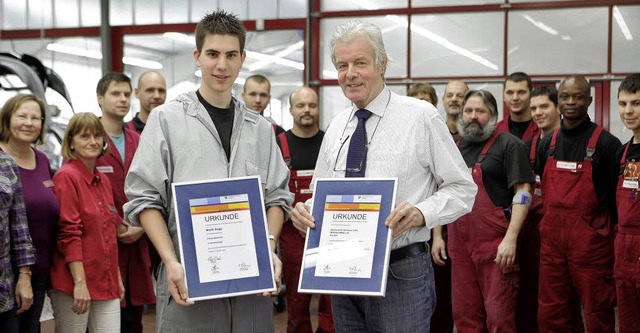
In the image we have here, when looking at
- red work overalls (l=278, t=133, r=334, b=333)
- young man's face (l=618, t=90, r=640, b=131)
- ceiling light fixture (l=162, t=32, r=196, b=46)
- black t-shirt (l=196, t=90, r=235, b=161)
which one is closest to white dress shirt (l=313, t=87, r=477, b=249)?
black t-shirt (l=196, t=90, r=235, b=161)

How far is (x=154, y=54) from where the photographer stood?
7.94 meters

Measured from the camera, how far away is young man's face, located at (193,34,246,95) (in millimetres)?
2182

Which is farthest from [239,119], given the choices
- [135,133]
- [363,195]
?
[135,133]

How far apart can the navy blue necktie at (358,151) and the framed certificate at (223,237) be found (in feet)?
1.18

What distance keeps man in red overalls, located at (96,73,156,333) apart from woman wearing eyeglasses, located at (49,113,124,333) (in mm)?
277

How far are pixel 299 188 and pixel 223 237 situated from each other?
2.73 meters

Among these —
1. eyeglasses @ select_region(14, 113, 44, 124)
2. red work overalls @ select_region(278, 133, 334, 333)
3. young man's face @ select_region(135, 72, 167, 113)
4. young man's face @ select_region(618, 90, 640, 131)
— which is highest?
young man's face @ select_region(135, 72, 167, 113)

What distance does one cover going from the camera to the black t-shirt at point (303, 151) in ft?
15.9

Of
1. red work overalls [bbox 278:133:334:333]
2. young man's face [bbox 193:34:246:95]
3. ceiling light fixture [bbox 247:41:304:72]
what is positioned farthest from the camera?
ceiling light fixture [bbox 247:41:304:72]

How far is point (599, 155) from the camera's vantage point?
4.07 m

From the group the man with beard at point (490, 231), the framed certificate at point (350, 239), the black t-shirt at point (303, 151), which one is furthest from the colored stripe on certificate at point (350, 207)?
the black t-shirt at point (303, 151)

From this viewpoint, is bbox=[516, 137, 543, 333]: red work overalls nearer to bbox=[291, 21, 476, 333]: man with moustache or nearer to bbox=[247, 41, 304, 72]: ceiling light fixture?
bbox=[291, 21, 476, 333]: man with moustache

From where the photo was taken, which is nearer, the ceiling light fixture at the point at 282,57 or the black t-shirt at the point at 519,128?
the black t-shirt at the point at 519,128

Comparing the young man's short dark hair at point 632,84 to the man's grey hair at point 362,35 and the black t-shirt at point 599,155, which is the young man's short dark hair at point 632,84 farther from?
the man's grey hair at point 362,35
